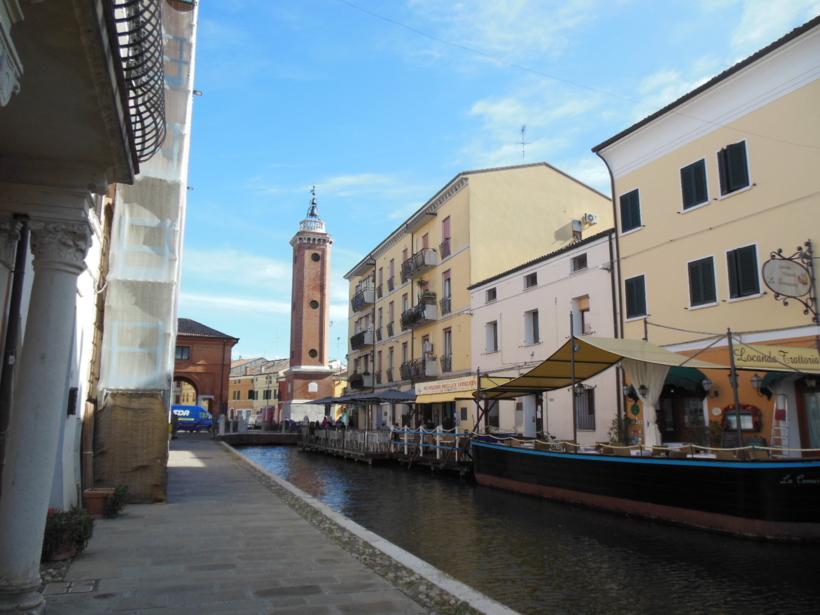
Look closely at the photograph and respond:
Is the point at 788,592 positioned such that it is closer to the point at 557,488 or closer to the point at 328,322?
the point at 557,488

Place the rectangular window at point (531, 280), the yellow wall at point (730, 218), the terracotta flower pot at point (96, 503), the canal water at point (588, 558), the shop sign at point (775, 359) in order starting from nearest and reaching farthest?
the canal water at point (588, 558) → the terracotta flower pot at point (96, 503) → the shop sign at point (775, 359) → the yellow wall at point (730, 218) → the rectangular window at point (531, 280)

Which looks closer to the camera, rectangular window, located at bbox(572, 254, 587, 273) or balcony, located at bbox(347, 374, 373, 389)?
rectangular window, located at bbox(572, 254, 587, 273)

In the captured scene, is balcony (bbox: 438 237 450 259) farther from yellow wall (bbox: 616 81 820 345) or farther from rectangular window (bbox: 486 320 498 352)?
yellow wall (bbox: 616 81 820 345)

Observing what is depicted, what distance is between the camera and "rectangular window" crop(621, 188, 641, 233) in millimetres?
18906

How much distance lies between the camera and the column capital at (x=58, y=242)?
5.03 m

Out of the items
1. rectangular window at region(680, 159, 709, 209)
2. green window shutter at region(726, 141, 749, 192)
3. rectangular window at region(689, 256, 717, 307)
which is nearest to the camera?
green window shutter at region(726, 141, 749, 192)

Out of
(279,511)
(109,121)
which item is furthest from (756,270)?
(109,121)

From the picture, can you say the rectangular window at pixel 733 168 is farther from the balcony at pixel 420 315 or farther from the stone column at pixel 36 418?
the balcony at pixel 420 315

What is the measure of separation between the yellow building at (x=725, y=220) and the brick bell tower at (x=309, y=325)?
3682cm

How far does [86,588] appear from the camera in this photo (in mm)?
5758

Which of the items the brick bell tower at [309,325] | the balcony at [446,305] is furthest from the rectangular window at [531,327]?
the brick bell tower at [309,325]

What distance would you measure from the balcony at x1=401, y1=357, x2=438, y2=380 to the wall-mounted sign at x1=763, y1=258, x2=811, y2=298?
1857cm

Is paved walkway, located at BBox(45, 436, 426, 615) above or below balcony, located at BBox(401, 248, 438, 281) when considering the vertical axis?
below

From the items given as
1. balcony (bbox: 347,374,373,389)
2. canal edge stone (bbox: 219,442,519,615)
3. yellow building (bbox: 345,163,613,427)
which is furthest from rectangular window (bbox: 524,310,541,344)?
balcony (bbox: 347,374,373,389)
